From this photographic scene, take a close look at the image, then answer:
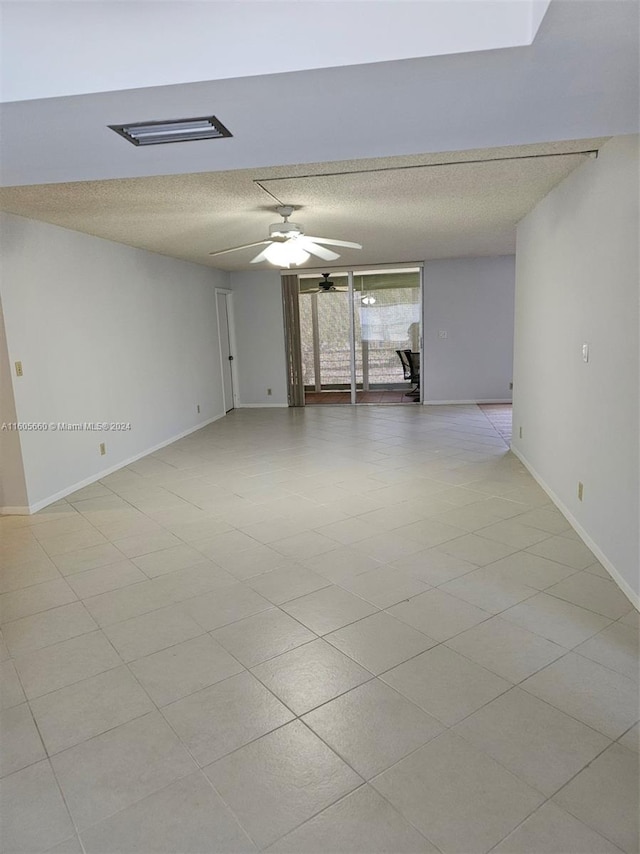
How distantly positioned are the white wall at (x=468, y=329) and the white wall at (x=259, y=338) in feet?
7.56

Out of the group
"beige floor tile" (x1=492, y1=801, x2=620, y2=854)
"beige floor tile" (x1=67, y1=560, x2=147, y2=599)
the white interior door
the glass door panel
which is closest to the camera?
"beige floor tile" (x1=492, y1=801, x2=620, y2=854)

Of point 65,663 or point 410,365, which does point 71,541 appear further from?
point 410,365

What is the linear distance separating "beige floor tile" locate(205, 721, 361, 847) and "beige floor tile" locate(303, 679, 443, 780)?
1.9 inches

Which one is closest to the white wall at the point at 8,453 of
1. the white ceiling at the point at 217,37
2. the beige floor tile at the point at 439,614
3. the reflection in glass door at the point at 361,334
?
the white ceiling at the point at 217,37

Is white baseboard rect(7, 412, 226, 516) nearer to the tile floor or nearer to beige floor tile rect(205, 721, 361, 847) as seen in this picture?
the tile floor

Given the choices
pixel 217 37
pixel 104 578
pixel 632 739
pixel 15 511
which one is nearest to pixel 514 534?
pixel 632 739

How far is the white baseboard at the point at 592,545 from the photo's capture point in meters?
2.58

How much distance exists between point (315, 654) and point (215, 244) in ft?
15.2

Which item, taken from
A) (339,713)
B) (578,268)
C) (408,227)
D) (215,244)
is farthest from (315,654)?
(215,244)

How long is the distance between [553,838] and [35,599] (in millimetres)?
2534

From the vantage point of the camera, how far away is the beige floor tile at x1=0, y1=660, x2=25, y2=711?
6.77 ft

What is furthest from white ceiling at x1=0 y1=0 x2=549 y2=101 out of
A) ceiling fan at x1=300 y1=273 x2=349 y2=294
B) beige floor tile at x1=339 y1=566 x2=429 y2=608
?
ceiling fan at x1=300 y1=273 x2=349 y2=294

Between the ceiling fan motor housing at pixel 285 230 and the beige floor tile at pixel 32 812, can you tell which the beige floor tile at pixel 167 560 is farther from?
the ceiling fan motor housing at pixel 285 230

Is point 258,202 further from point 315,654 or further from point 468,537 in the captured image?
point 315,654
